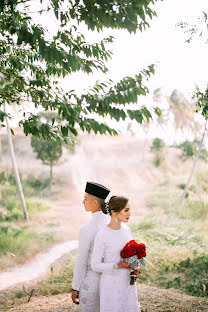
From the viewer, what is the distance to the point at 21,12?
4.21 meters

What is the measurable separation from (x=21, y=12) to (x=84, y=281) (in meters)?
3.45

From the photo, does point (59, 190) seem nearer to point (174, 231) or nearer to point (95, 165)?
point (95, 165)

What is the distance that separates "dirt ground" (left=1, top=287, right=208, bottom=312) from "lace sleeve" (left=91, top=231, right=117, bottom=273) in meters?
2.00

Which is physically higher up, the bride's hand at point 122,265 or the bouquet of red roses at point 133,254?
the bouquet of red roses at point 133,254

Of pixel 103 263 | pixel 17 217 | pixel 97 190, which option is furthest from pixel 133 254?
pixel 17 217

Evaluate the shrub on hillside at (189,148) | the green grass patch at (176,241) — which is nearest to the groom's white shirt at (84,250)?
the green grass patch at (176,241)

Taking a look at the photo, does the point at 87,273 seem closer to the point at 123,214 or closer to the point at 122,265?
the point at 122,265

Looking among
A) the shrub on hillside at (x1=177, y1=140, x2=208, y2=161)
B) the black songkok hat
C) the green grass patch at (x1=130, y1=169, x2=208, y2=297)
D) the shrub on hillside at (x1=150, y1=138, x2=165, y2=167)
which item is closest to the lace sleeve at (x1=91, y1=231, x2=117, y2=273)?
the black songkok hat

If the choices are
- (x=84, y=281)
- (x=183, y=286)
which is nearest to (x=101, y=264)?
(x=84, y=281)

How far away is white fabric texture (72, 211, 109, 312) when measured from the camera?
7.97ft

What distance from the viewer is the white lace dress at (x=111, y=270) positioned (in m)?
2.35

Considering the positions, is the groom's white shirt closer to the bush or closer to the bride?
the bride

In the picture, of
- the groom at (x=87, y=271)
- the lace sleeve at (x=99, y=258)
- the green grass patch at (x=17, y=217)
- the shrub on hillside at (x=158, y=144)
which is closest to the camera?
the lace sleeve at (x=99, y=258)

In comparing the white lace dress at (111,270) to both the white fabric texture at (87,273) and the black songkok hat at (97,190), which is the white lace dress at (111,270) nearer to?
the white fabric texture at (87,273)
